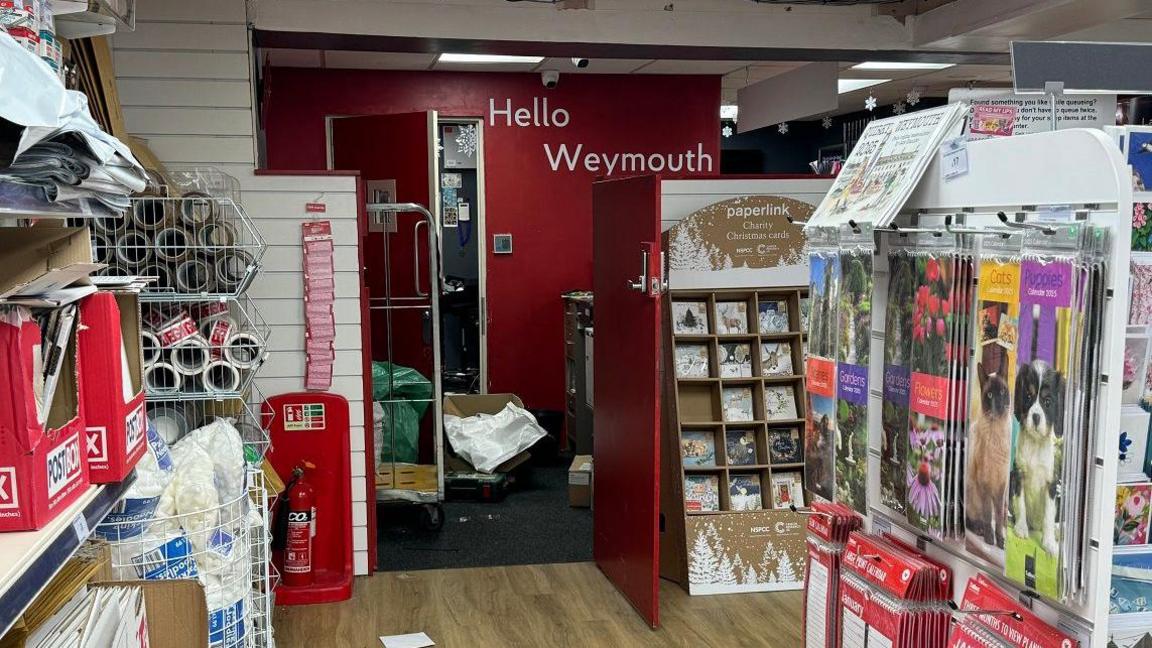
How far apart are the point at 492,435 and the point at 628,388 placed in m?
2.09

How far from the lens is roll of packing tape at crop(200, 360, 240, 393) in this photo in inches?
140

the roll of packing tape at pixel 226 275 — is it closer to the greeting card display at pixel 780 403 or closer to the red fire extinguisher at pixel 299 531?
the red fire extinguisher at pixel 299 531

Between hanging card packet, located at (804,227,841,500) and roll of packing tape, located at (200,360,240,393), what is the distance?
2.04 metres

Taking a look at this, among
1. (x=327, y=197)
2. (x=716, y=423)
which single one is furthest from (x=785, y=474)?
(x=327, y=197)

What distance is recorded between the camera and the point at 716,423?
15.8 feet

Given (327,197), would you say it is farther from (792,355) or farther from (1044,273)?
(1044,273)

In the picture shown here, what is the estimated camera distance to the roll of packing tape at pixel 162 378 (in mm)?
3531

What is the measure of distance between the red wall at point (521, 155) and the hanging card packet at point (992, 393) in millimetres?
6342

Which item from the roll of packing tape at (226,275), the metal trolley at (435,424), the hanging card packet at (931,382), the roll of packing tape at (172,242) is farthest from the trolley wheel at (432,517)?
the hanging card packet at (931,382)

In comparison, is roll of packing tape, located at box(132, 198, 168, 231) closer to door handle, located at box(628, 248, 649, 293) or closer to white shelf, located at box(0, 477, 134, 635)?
door handle, located at box(628, 248, 649, 293)

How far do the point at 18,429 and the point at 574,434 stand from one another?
620cm

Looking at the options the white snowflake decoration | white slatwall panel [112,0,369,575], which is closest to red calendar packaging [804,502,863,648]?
white slatwall panel [112,0,369,575]

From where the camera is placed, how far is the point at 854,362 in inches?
92.3

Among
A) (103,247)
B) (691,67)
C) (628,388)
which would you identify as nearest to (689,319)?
(628,388)
